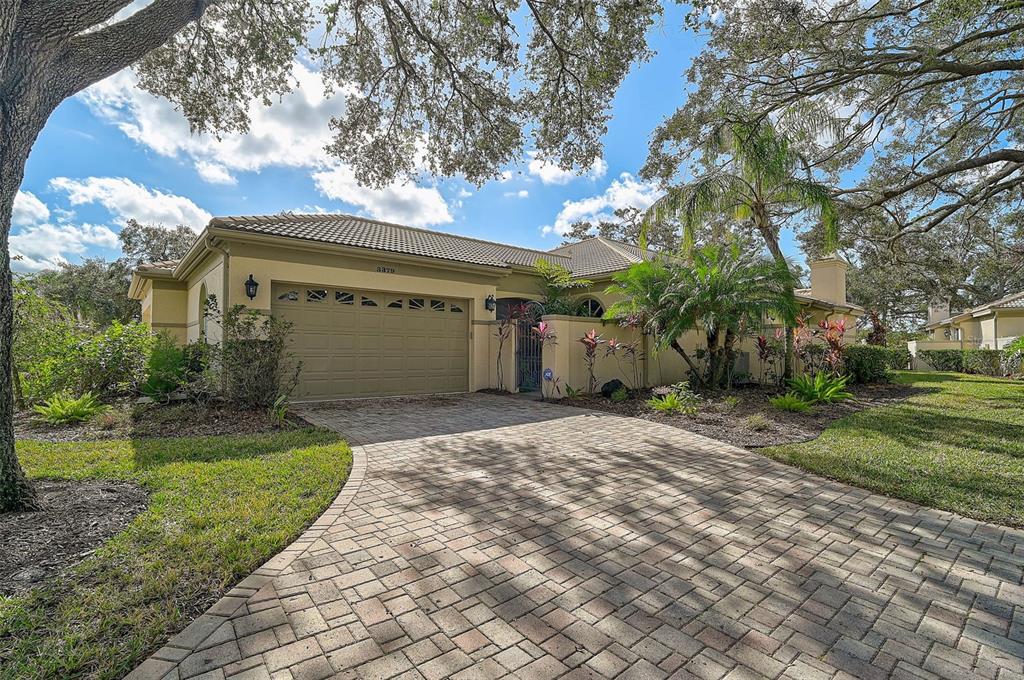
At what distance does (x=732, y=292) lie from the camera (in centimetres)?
1007

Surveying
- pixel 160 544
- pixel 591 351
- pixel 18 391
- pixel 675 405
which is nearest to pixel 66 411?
pixel 18 391

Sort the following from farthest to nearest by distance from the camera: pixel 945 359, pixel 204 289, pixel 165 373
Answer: pixel 945 359 < pixel 204 289 < pixel 165 373

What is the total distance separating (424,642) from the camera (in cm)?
235

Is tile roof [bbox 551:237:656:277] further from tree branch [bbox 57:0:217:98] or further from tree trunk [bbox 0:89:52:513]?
tree trunk [bbox 0:89:52:513]

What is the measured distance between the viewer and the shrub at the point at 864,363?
14.4m

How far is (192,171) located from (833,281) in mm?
25007

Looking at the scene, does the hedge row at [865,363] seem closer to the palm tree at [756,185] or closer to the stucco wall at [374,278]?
the palm tree at [756,185]

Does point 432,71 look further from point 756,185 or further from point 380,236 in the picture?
point 756,185

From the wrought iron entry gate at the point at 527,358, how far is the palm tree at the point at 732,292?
3.54 metres

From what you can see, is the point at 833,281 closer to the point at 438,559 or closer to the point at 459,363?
the point at 459,363

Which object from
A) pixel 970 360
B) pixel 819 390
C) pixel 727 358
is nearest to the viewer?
pixel 819 390

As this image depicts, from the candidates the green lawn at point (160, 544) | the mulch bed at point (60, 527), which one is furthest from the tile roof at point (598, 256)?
the mulch bed at point (60, 527)

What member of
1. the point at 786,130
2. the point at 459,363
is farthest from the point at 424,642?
the point at 786,130

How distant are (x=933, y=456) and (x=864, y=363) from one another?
994cm
